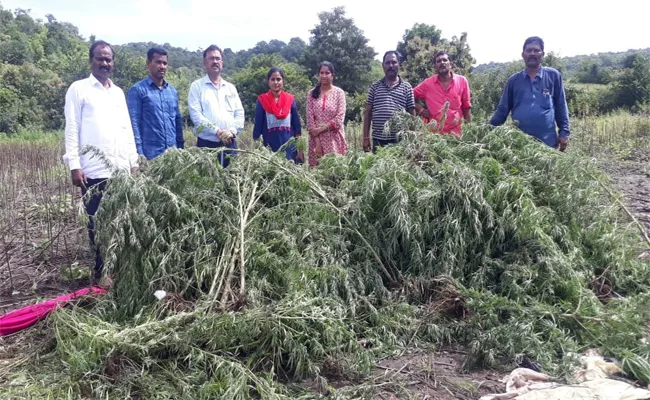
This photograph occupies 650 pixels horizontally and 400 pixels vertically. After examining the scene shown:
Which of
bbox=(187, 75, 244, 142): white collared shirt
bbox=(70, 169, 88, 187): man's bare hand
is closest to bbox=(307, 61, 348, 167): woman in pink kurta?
bbox=(187, 75, 244, 142): white collared shirt

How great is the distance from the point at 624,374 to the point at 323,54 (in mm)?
25464

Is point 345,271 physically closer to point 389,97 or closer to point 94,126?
point 94,126

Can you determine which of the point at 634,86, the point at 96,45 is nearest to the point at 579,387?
the point at 96,45

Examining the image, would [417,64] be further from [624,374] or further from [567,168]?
[624,374]

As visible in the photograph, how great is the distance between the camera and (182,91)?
98.0 feet

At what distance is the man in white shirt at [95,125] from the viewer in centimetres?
395

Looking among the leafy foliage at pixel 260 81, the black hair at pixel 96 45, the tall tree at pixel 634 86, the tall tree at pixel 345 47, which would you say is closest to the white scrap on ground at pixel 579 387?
the black hair at pixel 96 45

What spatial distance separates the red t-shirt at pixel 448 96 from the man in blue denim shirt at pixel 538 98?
46 cm

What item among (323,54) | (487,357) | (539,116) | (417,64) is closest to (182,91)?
(323,54)

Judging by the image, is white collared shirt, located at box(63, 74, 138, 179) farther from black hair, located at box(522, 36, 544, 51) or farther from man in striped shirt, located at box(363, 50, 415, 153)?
black hair, located at box(522, 36, 544, 51)

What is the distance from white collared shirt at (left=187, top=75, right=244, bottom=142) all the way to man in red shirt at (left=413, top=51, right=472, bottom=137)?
198cm

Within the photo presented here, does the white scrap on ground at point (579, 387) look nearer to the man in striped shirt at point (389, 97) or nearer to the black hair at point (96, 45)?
the man in striped shirt at point (389, 97)

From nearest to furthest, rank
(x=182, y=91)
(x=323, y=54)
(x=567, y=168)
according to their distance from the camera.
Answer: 1. (x=567, y=168)
2. (x=323, y=54)
3. (x=182, y=91)

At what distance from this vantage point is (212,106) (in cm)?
503
